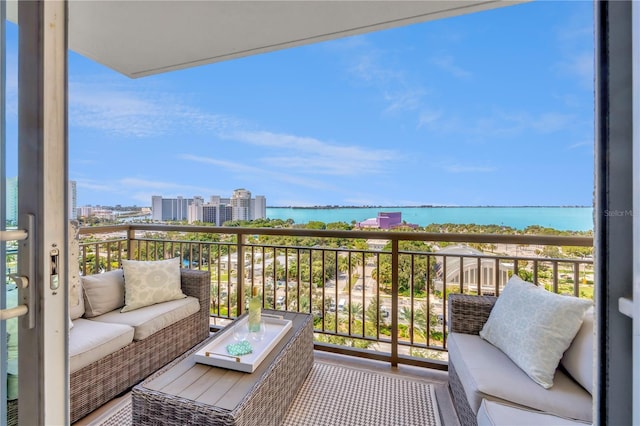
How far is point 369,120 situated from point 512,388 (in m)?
3.18

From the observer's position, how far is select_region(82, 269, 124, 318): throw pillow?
2.26m

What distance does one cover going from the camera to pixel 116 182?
4.06 metres

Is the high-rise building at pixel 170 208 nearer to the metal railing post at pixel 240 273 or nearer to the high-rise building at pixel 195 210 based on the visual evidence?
the high-rise building at pixel 195 210

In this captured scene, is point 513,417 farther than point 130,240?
No

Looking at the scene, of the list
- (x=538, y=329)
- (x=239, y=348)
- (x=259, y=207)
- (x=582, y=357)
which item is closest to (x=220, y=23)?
(x=259, y=207)

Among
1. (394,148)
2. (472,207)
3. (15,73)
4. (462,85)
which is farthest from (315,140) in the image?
(15,73)

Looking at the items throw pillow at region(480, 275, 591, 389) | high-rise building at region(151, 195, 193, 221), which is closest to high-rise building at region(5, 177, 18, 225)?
throw pillow at region(480, 275, 591, 389)

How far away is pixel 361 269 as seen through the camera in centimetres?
276

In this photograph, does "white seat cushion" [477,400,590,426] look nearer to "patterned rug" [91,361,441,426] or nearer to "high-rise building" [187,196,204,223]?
"patterned rug" [91,361,441,426]

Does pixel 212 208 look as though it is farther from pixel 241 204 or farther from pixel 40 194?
pixel 40 194

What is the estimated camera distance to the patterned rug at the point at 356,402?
182cm

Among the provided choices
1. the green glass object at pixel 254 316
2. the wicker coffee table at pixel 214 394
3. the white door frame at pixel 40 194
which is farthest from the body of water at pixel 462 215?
the white door frame at pixel 40 194

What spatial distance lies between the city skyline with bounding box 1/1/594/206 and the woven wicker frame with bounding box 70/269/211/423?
4.71 feet

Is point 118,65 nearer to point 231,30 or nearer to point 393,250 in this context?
point 231,30
